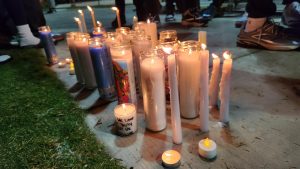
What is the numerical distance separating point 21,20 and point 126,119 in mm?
1871

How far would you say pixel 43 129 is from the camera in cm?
102

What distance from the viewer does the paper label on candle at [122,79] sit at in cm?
101

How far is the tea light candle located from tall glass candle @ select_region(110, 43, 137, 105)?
15.3 inches

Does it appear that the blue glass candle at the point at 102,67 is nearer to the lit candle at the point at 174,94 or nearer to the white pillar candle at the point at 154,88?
the white pillar candle at the point at 154,88

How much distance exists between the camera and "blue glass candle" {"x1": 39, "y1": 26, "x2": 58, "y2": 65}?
1700mm

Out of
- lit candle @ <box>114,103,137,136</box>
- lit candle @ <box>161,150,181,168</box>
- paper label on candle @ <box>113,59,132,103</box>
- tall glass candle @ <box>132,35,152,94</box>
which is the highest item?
tall glass candle @ <box>132,35,152,94</box>

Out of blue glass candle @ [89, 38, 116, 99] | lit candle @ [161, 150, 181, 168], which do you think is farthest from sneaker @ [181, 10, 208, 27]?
lit candle @ [161, 150, 181, 168]

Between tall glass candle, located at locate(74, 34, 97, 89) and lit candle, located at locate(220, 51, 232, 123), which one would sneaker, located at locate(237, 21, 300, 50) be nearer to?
lit candle, located at locate(220, 51, 232, 123)

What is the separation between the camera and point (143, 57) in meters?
0.92

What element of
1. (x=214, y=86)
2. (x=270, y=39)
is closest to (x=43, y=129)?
(x=214, y=86)

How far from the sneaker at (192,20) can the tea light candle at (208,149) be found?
7.02ft

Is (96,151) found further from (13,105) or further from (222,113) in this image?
(13,105)

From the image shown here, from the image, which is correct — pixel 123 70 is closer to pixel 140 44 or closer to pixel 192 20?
pixel 140 44

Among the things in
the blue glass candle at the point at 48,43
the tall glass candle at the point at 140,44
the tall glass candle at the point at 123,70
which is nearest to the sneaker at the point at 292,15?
the tall glass candle at the point at 140,44
